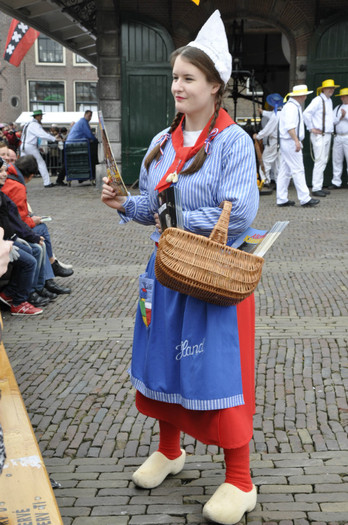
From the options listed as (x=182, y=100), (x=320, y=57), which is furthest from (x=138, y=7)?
(x=182, y=100)

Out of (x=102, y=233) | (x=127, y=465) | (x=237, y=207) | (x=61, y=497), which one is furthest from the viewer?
(x=102, y=233)

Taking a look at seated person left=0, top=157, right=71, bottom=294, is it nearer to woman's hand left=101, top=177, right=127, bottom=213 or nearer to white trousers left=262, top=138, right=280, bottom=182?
woman's hand left=101, top=177, right=127, bottom=213

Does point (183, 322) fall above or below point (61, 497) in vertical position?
above

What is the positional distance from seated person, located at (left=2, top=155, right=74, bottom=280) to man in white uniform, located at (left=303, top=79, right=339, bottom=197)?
7.24m

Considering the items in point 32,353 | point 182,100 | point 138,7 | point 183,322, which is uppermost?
point 138,7

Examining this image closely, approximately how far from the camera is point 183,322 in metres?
2.53

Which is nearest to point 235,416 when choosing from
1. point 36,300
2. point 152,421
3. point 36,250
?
point 152,421

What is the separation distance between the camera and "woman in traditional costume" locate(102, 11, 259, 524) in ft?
8.10

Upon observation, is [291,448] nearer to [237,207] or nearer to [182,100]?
[237,207]

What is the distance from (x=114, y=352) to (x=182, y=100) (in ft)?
8.40

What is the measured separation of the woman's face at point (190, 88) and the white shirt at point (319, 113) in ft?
34.5

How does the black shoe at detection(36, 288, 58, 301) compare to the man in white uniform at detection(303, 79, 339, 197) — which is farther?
the man in white uniform at detection(303, 79, 339, 197)

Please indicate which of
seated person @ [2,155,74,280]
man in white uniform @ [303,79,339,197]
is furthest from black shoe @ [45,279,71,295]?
man in white uniform @ [303,79,339,197]

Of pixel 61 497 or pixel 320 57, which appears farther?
pixel 320 57
